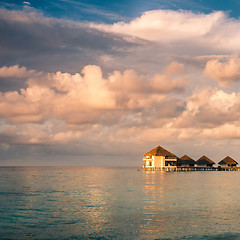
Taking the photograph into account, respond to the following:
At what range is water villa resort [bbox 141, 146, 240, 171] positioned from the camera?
120 meters

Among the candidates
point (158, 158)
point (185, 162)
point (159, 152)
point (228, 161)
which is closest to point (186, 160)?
point (185, 162)

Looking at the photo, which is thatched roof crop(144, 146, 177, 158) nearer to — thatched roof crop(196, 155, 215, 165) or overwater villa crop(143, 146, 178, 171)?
overwater villa crop(143, 146, 178, 171)

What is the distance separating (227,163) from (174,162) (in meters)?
33.7

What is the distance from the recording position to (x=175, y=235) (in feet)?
77.2

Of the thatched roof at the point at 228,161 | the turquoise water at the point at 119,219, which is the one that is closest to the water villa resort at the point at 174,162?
the thatched roof at the point at 228,161

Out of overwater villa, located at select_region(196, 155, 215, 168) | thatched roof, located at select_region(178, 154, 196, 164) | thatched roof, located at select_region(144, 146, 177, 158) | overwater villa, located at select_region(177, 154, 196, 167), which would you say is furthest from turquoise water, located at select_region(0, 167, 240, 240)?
overwater villa, located at select_region(196, 155, 215, 168)

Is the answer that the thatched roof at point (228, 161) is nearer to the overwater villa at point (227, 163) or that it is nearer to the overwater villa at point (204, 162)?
the overwater villa at point (227, 163)

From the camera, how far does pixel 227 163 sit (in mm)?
149250

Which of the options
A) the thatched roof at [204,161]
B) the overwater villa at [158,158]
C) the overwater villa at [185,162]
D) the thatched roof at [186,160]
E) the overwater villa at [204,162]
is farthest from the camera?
the thatched roof at [204,161]

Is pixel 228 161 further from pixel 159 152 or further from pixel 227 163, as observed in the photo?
pixel 159 152

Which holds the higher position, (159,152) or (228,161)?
(159,152)

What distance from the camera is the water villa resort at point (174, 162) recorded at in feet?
393

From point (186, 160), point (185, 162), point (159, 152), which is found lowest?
point (185, 162)

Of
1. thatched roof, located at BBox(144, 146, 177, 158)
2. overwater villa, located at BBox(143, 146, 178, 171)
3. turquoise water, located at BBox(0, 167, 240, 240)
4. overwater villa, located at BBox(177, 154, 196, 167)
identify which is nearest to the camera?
turquoise water, located at BBox(0, 167, 240, 240)
